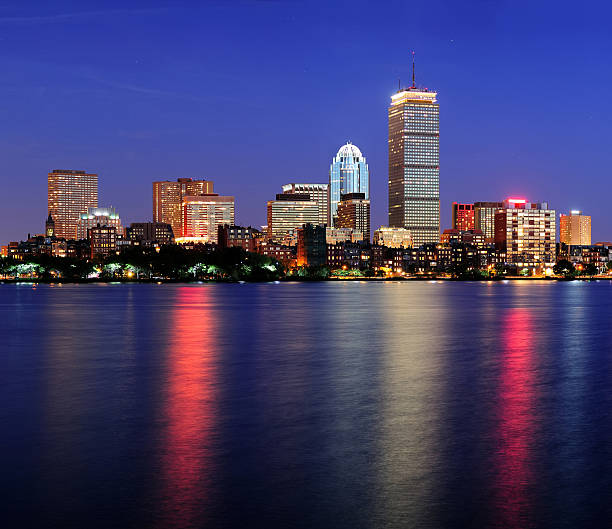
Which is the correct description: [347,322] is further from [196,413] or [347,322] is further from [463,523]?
[463,523]

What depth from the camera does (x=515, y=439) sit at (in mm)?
20422

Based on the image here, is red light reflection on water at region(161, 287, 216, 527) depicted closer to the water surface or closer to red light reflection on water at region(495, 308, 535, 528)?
the water surface

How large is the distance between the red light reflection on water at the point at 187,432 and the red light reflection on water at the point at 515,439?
5.68 m

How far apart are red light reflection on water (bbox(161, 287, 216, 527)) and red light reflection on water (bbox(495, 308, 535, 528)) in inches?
224

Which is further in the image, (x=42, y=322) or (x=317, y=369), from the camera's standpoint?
(x=42, y=322)

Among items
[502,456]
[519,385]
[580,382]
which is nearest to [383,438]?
[502,456]

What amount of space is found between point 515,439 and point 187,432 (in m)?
8.72

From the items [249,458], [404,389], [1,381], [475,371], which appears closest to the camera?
[249,458]

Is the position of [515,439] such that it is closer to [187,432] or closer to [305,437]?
[305,437]

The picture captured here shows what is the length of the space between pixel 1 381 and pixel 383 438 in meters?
18.1

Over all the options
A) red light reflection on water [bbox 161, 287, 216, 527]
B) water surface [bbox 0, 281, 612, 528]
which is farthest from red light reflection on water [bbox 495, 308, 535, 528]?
red light reflection on water [bbox 161, 287, 216, 527]

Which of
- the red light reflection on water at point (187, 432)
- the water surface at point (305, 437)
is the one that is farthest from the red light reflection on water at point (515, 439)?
the red light reflection on water at point (187, 432)

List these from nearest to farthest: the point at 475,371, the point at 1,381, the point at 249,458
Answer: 1. the point at 249,458
2. the point at 1,381
3. the point at 475,371

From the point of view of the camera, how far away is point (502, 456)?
60.3ft
